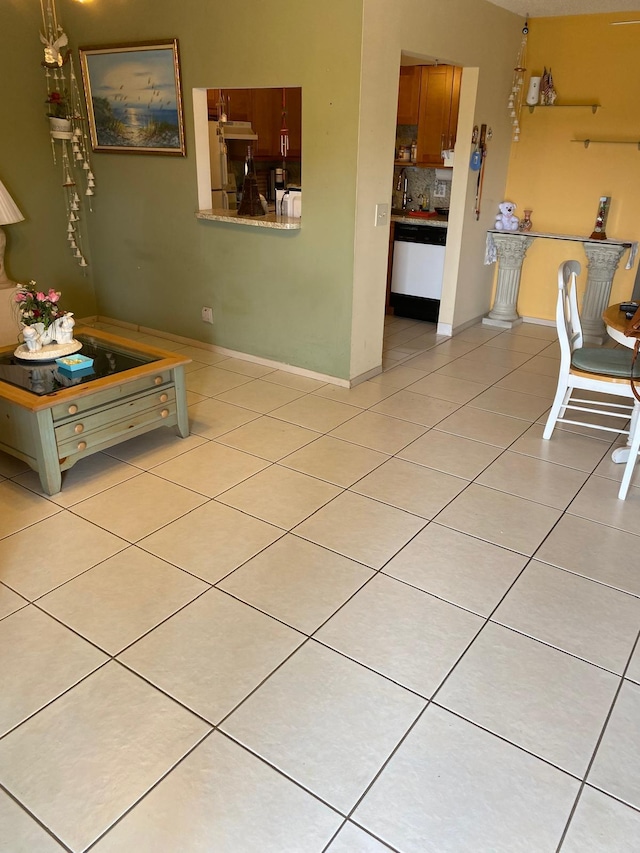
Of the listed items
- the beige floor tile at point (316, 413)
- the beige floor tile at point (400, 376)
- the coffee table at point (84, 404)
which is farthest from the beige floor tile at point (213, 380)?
the beige floor tile at point (400, 376)

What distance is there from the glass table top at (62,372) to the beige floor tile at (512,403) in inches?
80.4

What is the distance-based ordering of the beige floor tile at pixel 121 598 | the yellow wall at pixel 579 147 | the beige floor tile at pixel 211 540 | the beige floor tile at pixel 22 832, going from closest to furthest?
1. the beige floor tile at pixel 22 832
2. the beige floor tile at pixel 121 598
3. the beige floor tile at pixel 211 540
4. the yellow wall at pixel 579 147

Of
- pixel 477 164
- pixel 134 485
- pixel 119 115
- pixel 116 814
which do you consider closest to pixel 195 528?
pixel 134 485

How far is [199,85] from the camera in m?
4.17

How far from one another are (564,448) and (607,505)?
0.60 m

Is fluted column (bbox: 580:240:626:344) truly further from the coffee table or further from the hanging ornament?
the coffee table

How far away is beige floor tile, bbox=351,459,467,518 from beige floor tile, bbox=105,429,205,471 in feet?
3.18

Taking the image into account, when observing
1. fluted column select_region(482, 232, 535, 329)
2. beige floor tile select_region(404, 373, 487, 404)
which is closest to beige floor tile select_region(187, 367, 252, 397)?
beige floor tile select_region(404, 373, 487, 404)

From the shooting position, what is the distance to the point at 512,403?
13.2 feet

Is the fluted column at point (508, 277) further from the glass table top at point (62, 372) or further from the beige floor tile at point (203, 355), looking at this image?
the glass table top at point (62, 372)

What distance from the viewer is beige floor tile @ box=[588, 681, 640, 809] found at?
5.26 ft

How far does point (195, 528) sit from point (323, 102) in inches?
102

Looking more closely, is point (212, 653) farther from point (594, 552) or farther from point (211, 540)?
point (594, 552)

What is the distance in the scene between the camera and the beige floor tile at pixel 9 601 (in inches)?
84.3
